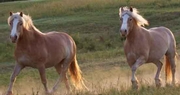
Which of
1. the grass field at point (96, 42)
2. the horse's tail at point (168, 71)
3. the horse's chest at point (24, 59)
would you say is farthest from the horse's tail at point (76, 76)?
the horse's tail at point (168, 71)

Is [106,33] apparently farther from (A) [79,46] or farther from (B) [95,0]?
(B) [95,0]

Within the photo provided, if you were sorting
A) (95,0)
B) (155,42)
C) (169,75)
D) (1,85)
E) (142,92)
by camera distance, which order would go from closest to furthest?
(142,92) → (155,42) → (169,75) → (1,85) → (95,0)

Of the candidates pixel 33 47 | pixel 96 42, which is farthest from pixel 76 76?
pixel 96 42

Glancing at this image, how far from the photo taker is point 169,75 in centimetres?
1195

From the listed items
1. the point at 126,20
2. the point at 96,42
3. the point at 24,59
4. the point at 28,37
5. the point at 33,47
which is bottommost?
the point at 96,42

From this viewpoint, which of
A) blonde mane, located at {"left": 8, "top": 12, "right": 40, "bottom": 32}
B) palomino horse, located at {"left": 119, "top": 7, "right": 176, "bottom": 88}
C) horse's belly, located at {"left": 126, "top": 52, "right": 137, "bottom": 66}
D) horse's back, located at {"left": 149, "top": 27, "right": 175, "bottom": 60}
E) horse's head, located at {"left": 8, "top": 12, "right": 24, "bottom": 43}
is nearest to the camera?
horse's head, located at {"left": 8, "top": 12, "right": 24, "bottom": 43}

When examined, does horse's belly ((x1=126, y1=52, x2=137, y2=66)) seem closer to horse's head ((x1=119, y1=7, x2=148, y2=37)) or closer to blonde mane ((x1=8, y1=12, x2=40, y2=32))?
horse's head ((x1=119, y1=7, x2=148, y2=37))

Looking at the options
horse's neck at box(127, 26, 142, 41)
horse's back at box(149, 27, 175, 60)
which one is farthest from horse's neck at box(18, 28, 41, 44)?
horse's back at box(149, 27, 175, 60)

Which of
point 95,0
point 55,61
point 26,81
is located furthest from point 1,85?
point 95,0

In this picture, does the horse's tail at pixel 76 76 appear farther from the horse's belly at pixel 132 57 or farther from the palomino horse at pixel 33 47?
the horse's belly at pixel 132 57

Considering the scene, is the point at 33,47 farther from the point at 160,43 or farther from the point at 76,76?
the point at 160,43

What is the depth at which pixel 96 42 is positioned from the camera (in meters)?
21.7

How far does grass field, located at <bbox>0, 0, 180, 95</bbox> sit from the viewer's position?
39.1 feet

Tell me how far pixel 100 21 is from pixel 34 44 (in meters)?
17.6
